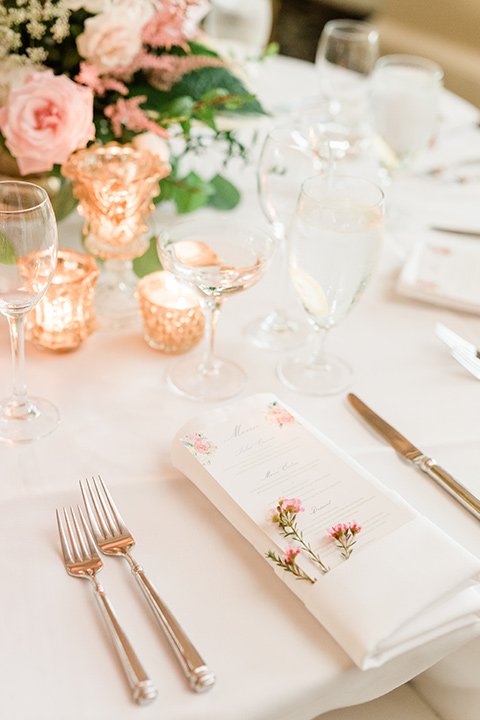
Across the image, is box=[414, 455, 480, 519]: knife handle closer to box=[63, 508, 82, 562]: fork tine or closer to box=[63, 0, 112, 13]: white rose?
box=[63, 508, 82, 562]: fork tine

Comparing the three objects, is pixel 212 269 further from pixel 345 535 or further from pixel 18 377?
pixel 345 535

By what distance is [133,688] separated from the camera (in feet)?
2.11

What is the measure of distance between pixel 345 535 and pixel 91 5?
941 mm

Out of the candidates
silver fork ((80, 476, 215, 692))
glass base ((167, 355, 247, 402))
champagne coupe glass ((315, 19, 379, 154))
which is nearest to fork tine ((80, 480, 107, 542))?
silver fork ((80, 476, 215, 692))

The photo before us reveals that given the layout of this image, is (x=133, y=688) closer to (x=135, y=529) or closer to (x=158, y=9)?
(x=135, y=529)

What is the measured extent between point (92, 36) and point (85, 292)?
45cm

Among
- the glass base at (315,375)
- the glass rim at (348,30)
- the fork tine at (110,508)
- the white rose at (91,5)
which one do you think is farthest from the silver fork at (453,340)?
the glass rim at (348,30)

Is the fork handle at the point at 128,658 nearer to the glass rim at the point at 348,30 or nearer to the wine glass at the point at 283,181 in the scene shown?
the wine glass at the point at 283,181

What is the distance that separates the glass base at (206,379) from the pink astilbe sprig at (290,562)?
1.08 feet

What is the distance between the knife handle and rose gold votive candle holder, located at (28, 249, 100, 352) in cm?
53

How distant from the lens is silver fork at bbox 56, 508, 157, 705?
64cm

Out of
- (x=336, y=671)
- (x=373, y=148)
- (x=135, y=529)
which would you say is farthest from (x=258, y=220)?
(x=336, y=671)

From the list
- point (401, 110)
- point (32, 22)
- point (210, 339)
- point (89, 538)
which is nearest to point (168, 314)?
point (210, 339)

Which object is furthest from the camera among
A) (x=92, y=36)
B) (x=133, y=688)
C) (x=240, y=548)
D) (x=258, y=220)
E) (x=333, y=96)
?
(x=333, y=96)
